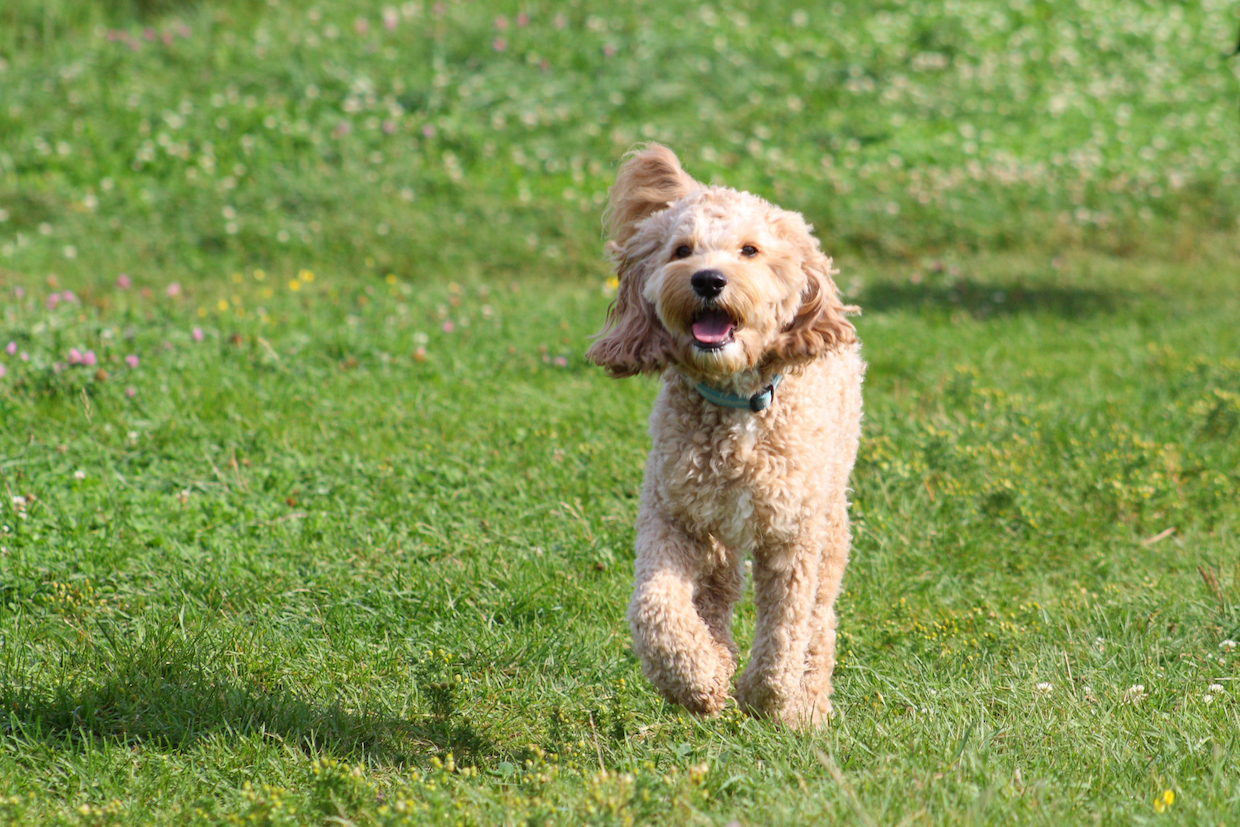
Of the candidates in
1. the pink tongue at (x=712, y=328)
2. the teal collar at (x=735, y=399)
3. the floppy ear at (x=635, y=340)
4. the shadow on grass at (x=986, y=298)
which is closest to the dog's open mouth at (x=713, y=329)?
the pink tongue at (x=712, y=328)

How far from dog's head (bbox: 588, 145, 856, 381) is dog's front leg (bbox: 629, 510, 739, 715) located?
22.9 inches

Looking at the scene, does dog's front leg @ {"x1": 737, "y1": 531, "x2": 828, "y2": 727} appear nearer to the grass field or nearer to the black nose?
the grass field

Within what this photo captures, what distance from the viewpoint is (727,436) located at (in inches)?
146

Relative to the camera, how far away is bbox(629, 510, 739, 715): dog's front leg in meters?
3.49

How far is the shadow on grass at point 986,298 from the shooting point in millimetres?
9852

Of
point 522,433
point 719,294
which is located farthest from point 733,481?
point 522,433

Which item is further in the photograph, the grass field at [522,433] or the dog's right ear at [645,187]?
the dog's right ear at [645,187]

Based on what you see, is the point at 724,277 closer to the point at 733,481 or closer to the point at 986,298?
the point at 733,481

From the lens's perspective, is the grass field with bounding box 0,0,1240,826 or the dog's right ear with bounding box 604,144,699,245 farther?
the dog's right ear with bounding box 604,144,699,245

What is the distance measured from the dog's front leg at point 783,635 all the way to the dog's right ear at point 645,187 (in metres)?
1.26

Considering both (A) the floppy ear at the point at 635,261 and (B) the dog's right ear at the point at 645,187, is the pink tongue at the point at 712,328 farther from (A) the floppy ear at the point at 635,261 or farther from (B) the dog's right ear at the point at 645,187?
(B) the dog's right ear at the point at 645,187

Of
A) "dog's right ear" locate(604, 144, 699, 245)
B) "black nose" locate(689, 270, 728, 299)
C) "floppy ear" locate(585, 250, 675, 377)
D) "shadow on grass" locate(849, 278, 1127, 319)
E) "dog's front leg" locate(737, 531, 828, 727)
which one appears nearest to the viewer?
"black nose" locate(689, 270, 728, 299)

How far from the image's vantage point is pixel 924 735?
354 cm

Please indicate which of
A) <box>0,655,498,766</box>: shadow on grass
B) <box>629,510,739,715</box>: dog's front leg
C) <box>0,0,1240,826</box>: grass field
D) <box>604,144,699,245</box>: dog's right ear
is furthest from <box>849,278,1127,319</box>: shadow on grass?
<box>0,655,498,766</box>: shadow on grass
